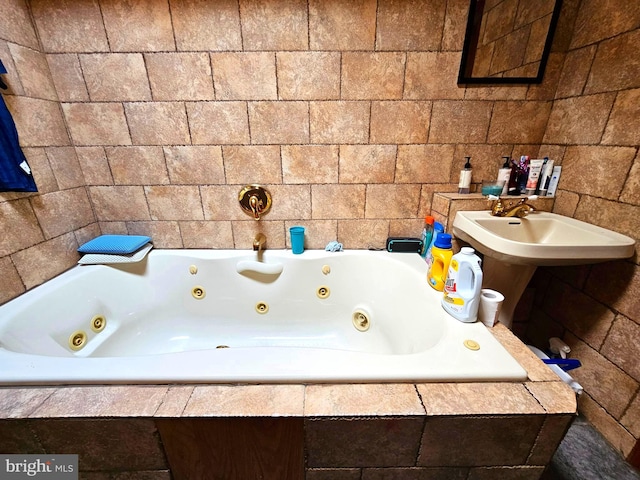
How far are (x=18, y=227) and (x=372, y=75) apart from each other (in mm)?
1605

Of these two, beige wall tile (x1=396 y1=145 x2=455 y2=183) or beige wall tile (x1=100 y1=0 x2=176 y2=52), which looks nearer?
beige wall tile (x1=100 y1=0 x2=176 y2=52)

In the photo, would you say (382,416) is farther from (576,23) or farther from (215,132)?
(576,23)

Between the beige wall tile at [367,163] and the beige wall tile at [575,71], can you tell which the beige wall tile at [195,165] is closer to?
the beige wall tile at [367,163]

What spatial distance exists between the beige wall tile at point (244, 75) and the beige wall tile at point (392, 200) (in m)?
0.67

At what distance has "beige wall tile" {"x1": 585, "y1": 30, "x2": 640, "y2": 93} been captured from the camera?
2.89 ft

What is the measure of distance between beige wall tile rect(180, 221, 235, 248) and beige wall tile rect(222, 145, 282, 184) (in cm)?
27

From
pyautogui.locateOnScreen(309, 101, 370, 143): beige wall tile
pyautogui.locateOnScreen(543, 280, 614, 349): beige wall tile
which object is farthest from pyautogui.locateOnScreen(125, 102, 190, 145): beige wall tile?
pyautogui.locateOnScreen(543, 280, 614, 349): beige wall tile

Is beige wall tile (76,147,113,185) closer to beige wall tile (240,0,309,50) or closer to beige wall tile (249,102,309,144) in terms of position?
beige wall tile (249,102,309,144)

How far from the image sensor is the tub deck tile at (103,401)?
58 centimetres

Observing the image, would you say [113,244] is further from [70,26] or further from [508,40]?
[508,40]

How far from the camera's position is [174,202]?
1.33 m

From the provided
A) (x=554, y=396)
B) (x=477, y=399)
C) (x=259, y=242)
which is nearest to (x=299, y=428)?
(x=477, y=399)

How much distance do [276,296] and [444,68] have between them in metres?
1.37

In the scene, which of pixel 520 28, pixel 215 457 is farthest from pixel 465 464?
pixel 520 28
